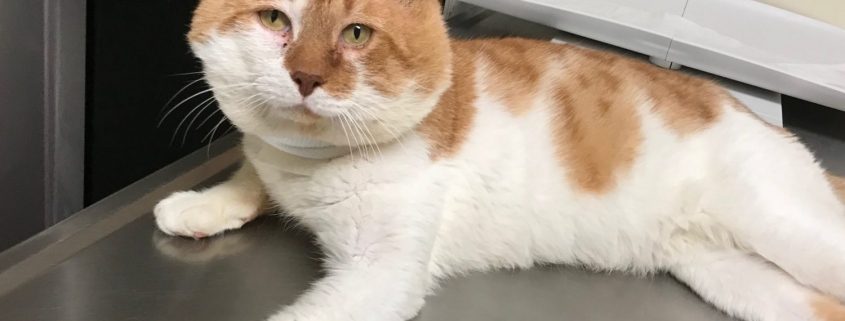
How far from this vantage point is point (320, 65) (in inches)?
32.0

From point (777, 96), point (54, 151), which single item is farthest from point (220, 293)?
point (777, 96)

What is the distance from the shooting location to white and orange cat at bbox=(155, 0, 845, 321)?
865 millimetres

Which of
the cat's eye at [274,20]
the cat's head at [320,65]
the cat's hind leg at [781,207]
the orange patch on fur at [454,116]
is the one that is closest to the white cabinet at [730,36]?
the cat's hind leg at [781,207]

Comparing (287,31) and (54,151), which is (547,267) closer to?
(287,31)

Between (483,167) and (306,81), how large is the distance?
0.33m

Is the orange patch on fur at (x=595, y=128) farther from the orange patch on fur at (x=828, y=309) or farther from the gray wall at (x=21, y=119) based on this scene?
the gray wall at (x=21, y=119)

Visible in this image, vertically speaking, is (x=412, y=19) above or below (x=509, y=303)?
above

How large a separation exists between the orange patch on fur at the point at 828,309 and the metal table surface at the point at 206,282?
124 millimetres

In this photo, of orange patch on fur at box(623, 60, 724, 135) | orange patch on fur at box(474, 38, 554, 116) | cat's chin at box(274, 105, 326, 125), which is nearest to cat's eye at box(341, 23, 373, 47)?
cat's chin at box(274, 105, 326, 125)

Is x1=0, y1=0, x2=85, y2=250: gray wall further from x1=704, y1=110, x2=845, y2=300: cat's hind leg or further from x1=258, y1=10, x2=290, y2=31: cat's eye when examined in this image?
x1=704, y1=110, x2=845, y2=300: cat's hind leg

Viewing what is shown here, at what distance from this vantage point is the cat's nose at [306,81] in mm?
801

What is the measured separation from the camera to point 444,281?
3.38 feet

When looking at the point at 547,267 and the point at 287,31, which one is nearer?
the point at 287,31

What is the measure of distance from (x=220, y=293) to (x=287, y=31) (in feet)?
1.11
